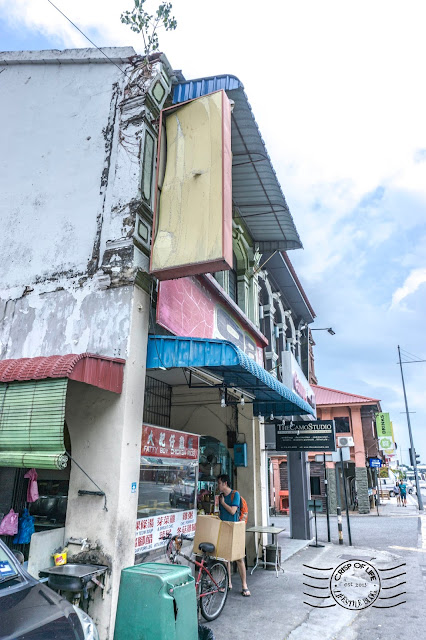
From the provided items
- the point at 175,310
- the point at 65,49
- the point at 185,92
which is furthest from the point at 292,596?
the point at 65,49

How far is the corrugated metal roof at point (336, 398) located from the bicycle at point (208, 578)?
68.7ft

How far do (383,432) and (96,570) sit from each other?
27236 mm

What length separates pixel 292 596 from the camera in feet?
26.9

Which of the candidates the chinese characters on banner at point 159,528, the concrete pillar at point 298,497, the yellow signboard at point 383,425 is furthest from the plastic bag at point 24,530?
the yellow signboard at point 383,425

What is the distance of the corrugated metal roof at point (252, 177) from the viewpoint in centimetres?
869

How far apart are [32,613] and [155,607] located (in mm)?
1136

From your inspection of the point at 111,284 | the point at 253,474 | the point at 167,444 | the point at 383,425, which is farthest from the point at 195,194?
the point at 383,425

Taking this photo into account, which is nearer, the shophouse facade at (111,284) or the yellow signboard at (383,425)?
the shophouse facade at (111,284)

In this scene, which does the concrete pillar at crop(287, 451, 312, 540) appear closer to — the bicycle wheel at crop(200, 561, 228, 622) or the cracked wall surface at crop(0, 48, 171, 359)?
the bicycle wheel at crop(200, 561, 228, 622)

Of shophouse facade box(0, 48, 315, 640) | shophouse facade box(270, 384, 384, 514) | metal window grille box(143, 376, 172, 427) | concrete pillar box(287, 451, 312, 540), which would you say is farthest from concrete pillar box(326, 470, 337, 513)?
shophouse facade box(0, 48, 315, 640)

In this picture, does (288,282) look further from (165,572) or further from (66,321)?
(165,572)

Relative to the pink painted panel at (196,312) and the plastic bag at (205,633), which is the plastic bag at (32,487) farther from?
the plastic bag at (205,633)

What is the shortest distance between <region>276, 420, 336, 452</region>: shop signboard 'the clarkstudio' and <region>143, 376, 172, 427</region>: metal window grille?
11.2ft

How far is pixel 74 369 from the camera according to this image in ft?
18.2
